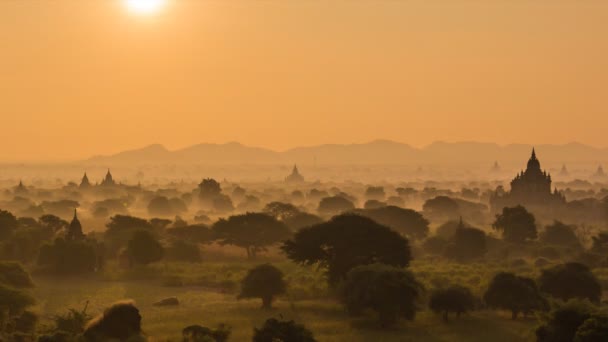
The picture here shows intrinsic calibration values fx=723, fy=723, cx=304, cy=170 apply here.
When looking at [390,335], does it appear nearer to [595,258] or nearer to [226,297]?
[226,297]

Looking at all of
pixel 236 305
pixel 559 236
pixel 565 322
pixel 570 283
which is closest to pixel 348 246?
pixel 236 305

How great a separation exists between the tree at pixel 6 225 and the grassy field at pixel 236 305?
18.8 meters

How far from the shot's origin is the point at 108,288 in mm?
65812

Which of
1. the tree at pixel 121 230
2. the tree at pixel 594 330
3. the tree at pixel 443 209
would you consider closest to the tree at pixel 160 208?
the tree at pixel 443 209

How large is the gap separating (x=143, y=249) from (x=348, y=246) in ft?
85.2

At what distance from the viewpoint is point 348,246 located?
201 ft

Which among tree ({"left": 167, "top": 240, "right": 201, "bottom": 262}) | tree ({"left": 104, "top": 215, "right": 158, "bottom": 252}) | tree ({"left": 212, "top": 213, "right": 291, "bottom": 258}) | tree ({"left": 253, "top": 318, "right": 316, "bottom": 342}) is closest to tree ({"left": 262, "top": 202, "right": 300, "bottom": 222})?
tree ({"left": 104, "top": 215, "right": 158, "bottom": 252})

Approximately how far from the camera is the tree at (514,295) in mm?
52156

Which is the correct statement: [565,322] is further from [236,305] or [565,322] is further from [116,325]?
[236,305]

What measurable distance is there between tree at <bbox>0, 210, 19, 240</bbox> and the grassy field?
61.7 feet

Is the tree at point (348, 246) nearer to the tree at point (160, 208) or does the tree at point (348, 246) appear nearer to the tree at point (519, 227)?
the tree at point (519, 227)

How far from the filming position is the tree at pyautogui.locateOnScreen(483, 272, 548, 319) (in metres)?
52.2

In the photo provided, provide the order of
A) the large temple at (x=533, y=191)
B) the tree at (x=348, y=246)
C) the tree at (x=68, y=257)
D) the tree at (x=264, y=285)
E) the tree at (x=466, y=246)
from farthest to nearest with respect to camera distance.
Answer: the large temple at (x=533, y=191) → the tree at (x=466, y=246) → the tree at (x=68, y=257) → the tree at (x=348, y=246) → the tree at (x=264, y=285)

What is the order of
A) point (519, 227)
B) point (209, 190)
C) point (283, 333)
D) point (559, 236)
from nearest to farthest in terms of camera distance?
point (283, 333)
point (519, 227)
point (559, 236)
point (209, 190)
